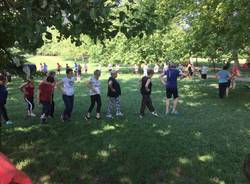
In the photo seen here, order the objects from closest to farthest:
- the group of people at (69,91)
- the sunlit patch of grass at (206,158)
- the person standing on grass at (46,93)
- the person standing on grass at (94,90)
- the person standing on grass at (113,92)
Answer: the sunlit patch of grass at (206,158), the group of people at (69,91), the person standing on grass at (46,93), the person standing on grass at (94,90), the person standing on grass at (113,92)

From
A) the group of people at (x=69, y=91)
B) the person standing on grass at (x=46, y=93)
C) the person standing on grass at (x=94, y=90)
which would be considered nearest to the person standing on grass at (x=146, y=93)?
the group of people at (x=69, y=91)

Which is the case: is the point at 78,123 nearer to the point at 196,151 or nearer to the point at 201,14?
the point at 196,151

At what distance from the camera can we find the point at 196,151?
31.0ft

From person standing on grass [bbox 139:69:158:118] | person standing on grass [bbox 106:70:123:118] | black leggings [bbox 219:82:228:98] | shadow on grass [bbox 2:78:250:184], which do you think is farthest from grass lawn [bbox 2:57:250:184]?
black leggings [bbox 219:82:228:98]

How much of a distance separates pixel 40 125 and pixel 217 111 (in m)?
6.77

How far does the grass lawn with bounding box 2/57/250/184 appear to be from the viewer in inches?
310

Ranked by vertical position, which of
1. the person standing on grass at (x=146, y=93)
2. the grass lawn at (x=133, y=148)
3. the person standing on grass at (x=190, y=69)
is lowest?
the person standing on grass at (x=190, y=69)

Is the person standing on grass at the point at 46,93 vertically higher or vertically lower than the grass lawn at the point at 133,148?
higher

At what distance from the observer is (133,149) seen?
31.4ft

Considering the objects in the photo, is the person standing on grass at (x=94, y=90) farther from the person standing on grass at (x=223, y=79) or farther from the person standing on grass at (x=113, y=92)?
the person standing on grass at (x=223, y=79)

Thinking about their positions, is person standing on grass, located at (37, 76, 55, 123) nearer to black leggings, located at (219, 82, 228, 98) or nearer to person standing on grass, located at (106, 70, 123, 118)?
person standing on grass, located at (106, 70, 123, 118)

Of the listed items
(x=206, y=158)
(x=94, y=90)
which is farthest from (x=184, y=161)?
(x=94, y=90)

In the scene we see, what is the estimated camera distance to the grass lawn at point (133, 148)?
788cm

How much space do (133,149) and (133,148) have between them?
0.09 meters
